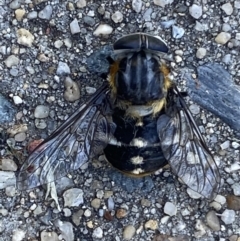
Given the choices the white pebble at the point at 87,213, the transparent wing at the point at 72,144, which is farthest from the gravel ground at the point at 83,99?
the transparent wing at the point at 72,144

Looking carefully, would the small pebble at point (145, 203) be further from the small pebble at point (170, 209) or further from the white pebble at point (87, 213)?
the white pebble at point (87, 213)

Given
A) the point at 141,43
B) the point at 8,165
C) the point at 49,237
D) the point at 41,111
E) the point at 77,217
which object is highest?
the point at 141,43

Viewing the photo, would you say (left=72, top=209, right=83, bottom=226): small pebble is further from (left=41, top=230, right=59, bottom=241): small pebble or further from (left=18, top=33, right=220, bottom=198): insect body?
(left=18, top=33, right=220, bottom=198): insect body

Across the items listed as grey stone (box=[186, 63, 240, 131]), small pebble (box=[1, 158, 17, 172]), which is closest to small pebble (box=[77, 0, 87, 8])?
grey stone (box=[186, 63, 240, 131])

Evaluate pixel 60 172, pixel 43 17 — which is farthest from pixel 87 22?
pixel 60 172

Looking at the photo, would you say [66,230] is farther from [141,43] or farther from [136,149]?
[141,43]

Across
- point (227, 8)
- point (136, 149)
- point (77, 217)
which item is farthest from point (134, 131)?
point (227, 8)
